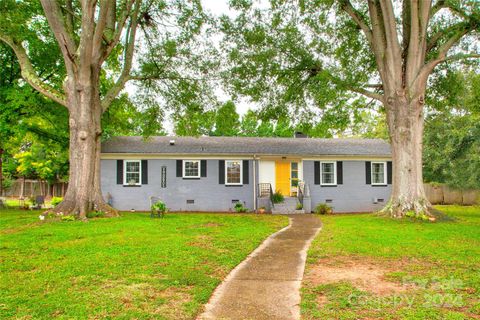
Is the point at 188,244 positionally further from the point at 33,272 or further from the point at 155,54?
the point at 155,54

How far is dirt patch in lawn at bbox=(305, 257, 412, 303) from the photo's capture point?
4.57 m

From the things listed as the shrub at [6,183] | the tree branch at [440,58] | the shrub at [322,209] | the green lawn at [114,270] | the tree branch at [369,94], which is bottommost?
the shrub at [322,209]

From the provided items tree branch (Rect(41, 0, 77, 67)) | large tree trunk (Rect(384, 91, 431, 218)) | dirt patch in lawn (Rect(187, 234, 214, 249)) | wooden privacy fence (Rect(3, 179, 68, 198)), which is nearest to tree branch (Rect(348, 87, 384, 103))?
large tree trunk (Rect(384, 91, 431, 218))

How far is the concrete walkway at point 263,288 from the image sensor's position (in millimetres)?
3668

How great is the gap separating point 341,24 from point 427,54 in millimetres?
3741

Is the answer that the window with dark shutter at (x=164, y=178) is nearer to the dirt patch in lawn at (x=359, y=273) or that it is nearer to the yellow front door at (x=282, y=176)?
the yellow front door at (x=282, y=176)

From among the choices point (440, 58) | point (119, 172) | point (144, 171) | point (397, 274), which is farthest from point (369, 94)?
point (119, 172)

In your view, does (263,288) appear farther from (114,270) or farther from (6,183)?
(6,183)

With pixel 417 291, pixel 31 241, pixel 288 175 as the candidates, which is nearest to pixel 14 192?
pixel 288 175

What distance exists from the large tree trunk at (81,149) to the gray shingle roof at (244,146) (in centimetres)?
545

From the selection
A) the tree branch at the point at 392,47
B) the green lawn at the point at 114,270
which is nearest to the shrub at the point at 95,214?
the green lawn at the point at 114,270

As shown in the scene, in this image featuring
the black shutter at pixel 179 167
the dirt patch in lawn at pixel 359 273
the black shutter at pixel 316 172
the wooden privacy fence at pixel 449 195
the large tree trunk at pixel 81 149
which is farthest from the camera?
the wooden privacy fence at pixel 449 195

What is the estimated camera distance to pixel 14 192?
29.2 m

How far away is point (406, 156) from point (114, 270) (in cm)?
1052
